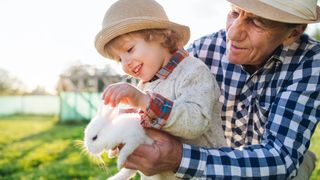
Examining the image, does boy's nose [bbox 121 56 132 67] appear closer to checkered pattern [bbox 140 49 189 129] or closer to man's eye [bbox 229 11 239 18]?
checkered pattern [bbox 140 49 189 129]

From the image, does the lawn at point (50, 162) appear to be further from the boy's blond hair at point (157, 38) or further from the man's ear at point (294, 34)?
the man's ear at point (294, 34)

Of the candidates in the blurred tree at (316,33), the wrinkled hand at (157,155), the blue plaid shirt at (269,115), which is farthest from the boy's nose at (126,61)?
the blurred tree at (316,33)

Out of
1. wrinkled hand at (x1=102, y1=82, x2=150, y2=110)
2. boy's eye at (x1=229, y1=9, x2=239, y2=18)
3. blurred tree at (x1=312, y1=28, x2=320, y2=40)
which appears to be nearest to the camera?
wrinkled hand at (x1=102, y1=82, x2=150, y2=110)

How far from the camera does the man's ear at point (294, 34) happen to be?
250cm

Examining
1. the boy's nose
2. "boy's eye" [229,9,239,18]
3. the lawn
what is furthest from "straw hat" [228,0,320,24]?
the lawn

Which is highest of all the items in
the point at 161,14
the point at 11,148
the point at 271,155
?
the point at 161,14

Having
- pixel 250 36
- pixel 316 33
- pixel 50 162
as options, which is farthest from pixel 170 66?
pixel 316 33

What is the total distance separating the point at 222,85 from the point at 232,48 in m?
0.43

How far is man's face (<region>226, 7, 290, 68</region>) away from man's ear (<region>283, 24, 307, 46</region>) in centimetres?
3

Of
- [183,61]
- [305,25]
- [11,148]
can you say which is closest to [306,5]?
[305,25]

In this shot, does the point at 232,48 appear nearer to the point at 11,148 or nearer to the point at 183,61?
the point at 183,61

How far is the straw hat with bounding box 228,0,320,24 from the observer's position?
7.57 ft

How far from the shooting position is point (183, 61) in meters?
2.35

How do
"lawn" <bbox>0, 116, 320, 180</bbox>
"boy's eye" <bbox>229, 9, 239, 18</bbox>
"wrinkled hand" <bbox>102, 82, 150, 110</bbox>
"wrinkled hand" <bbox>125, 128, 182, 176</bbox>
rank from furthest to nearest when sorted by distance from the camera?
"lawn" <bbox>0, 116, 320, 180</bbox>
"boy's eye" <bbox>229, 9, 239, 18</bbox>
"wrinkled hand" <bbox>125, 128, 182, 176</bbox>
"wrinkled hand" <bbox>102, 82, 150, 110</bbox>
